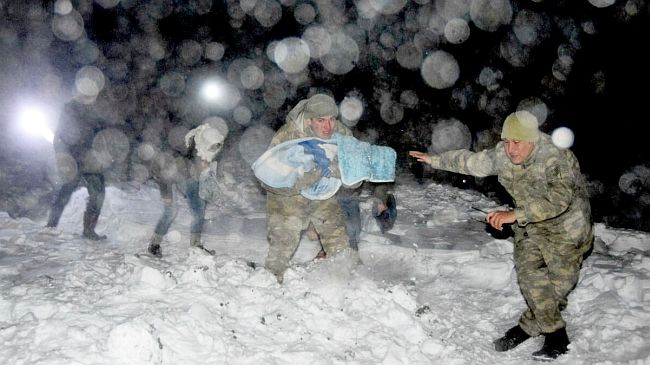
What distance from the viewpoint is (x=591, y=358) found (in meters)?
3.60

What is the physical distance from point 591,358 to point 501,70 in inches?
334

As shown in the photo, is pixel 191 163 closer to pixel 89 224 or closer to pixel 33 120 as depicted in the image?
pixel 89 224

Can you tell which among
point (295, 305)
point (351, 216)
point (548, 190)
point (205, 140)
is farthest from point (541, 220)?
point (205, 140)

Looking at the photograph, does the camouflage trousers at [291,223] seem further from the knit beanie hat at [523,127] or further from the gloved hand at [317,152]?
the knit beanie hat at [523,127]

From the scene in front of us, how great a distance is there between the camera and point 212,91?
18422 mm

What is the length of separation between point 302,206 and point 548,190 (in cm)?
231

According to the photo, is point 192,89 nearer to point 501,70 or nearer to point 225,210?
point 225,210

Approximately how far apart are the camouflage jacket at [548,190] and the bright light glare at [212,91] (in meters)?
16.0

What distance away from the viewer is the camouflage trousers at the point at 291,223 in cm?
444

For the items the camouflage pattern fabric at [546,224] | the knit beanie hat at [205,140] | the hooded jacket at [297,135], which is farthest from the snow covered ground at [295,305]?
the knit beanie hat at [205,140]

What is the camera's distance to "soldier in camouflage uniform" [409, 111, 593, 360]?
340cm

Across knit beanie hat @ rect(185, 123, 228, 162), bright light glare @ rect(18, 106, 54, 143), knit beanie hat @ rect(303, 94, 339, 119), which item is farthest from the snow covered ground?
bright light glare @ rect(18, 106, 54, 143)

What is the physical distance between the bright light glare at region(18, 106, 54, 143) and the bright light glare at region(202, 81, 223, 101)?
26.2ft

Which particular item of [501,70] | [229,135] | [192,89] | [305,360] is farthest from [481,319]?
[192,89]
